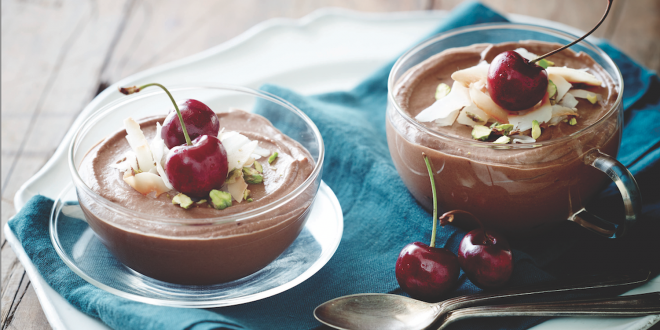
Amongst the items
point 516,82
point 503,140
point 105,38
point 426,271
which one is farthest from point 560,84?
point 105,38

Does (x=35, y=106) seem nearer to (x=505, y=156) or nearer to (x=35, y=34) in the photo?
(x=35, y=34)

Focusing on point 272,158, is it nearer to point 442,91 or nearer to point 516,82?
point 442,91

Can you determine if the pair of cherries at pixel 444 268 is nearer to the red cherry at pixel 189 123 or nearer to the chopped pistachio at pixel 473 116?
the chopped pistachio at pixel 473 116

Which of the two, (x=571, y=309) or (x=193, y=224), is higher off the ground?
(x=193, y=224)

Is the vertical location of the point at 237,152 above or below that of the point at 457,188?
above

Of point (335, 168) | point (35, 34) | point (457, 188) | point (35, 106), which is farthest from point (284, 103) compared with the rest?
point (35, 34)

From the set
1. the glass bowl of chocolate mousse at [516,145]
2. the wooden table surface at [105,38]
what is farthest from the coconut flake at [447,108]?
the wooden table surface at [105,38]

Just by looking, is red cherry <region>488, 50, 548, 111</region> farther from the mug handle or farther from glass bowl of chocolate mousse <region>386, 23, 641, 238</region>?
the mug handle
